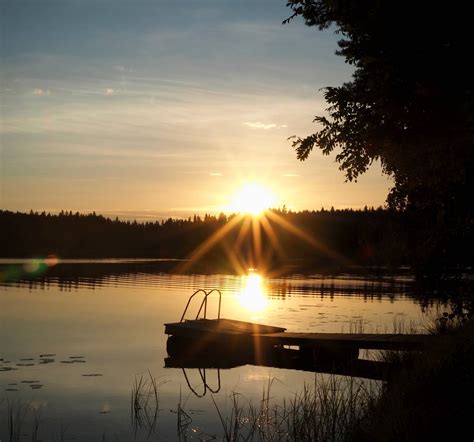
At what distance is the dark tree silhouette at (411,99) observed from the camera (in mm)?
12578

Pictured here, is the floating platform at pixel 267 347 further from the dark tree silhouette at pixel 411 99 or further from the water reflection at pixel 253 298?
the water reflection at pixel 253 298

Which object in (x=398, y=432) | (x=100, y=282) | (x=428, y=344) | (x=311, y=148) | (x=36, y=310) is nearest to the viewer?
(x=398, y=432)

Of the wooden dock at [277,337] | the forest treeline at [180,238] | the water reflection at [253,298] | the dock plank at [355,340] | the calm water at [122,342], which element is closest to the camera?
the calm water at [122,342]

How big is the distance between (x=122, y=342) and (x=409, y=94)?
15398 millimetres

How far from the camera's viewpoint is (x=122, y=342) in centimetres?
2489

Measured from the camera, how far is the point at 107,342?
2469cm

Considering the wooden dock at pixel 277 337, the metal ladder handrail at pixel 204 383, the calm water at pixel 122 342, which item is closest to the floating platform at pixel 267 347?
the wooden dock at pixel 277 337

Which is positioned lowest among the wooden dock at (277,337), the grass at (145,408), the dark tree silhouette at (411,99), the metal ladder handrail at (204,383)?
the metal ladder handrail at (204,383)

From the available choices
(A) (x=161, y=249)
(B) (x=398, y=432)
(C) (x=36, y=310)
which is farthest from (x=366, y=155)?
(A) (x=161, y=249)

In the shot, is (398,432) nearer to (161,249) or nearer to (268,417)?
(268,417)

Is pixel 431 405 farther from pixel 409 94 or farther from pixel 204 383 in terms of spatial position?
pixel 204 383

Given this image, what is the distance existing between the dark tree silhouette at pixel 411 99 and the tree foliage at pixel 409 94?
18 mm

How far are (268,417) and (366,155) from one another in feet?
22.0

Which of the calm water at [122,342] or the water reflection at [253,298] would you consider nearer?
the calm water at [122,342]
